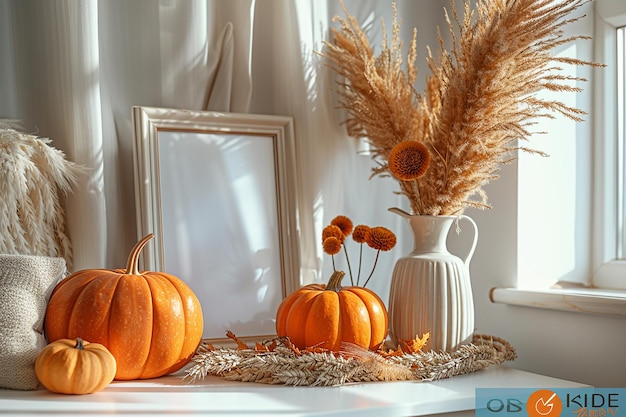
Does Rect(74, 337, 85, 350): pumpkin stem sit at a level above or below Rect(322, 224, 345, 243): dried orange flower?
below

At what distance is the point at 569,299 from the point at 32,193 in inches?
45.4

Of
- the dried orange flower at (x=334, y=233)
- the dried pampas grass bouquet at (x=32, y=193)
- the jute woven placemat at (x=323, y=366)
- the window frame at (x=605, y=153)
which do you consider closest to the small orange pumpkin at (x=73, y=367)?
the jute woven placemat at (x=323, y=366)

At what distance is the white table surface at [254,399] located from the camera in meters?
1.09

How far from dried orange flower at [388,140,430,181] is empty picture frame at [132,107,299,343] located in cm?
34

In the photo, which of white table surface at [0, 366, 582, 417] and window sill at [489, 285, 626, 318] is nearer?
white table surface at [0, 366, 582, 417]

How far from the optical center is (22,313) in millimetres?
1226

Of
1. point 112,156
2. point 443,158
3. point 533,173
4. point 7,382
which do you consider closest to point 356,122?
point 443,158

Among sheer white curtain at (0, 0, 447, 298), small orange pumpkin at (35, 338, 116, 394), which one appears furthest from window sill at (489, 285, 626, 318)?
small orange pumpkin at (35, 338, 116, 394)

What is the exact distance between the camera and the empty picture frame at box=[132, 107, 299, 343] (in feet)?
5.09

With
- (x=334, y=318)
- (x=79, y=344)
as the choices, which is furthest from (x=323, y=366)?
(x=79, y=344)

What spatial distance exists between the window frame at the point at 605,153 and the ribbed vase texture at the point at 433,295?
A: 0.50m

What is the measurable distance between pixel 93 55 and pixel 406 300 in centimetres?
A: 83

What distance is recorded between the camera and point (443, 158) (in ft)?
5.05

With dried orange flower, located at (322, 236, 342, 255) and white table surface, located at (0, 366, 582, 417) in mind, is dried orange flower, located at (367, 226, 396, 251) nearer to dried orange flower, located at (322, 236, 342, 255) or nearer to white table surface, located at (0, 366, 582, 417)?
dried orange flower, located at (322, 236, 342, 255)
